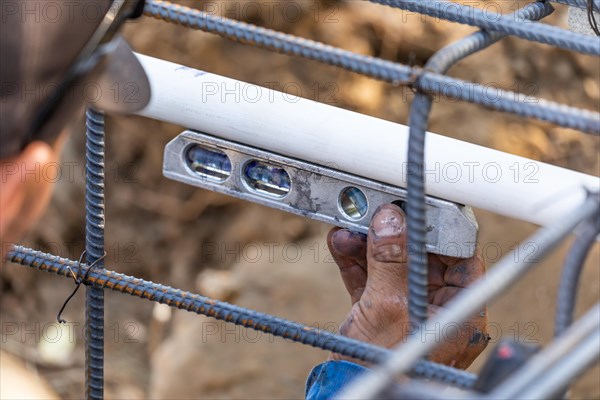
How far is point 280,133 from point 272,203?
0.10m

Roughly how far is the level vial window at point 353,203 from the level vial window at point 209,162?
0.47ft

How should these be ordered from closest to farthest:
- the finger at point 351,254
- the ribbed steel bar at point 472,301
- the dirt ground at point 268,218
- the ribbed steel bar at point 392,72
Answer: the ribbed steel bar at point 472,301, the ribbed steel bar at point 392,72, the finger at point 351,254, the dirt ground at point 268,218

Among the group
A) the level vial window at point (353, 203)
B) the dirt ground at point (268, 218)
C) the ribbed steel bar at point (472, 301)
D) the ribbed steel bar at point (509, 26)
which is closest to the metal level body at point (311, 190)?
the level vial window at point (353, 203)

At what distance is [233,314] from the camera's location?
0.96m

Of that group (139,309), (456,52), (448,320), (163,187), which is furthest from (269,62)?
(448,320)

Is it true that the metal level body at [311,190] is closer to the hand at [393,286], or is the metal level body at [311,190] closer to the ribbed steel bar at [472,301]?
the hand at [393,286]

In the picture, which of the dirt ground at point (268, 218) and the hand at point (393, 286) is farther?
the dirt ground at point (268, 218)

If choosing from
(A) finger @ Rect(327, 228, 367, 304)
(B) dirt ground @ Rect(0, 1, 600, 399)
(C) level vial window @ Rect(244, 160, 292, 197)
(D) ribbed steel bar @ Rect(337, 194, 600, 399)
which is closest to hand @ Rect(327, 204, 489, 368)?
(A) finger @ Rect(327, 228, 367, 304)

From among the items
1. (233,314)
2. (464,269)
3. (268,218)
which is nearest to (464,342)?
(464,269)

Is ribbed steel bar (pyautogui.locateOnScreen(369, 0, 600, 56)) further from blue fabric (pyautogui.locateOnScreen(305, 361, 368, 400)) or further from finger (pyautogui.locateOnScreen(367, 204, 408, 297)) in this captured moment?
blue fabric (pyautogui.locateOnScreen(305, 361, 368, 400))

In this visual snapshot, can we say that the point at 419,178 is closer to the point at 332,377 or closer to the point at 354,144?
the point at 354,144

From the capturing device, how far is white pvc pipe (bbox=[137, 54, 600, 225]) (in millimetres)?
936

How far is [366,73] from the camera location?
0.79 m

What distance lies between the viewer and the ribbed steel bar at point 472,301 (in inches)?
21.2
